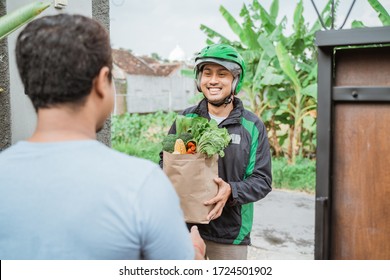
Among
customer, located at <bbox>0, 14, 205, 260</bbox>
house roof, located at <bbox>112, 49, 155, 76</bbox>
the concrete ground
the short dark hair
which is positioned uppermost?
house roof, located at <bbox>112, 49, 155, 76</bbox>

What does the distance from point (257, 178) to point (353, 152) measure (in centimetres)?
55

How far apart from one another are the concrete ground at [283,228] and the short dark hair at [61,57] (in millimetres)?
3652

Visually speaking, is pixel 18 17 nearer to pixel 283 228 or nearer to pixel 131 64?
pixel 283 228

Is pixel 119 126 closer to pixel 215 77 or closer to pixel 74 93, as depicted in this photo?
pixel 215 77

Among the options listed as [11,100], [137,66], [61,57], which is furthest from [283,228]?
[137,66]

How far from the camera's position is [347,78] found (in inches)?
68.1

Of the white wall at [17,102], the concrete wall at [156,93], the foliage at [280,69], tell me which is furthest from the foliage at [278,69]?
the concrete wall at [156,93]

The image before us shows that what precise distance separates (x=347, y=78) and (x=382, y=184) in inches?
17.5

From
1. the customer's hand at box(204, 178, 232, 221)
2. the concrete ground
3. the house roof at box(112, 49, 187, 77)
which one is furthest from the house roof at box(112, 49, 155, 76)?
the customer's hand at box(204, 178, 232, 221)

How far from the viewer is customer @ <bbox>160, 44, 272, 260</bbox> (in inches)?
84.9

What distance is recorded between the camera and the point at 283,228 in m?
5.31

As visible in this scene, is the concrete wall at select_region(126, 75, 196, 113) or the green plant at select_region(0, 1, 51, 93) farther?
the concrete wall at select_region(126, 75, 196, 113)

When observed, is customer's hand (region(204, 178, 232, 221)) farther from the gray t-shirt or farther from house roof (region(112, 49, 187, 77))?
house roof (region(112, 49, 187, 77))

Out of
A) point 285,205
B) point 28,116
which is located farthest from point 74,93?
point 285,205
